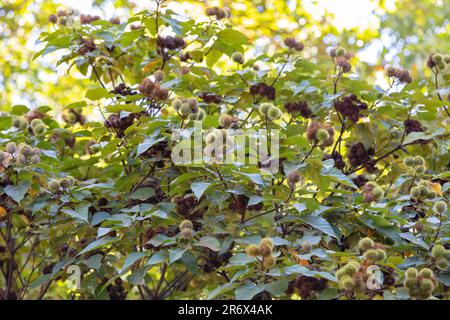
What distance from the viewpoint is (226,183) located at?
1989 mm

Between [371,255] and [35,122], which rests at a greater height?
[35,122]

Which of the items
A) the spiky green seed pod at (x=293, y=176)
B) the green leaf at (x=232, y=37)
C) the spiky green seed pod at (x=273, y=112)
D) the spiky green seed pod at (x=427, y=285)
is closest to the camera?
the spiky green seed pod at (x=427, y=285)

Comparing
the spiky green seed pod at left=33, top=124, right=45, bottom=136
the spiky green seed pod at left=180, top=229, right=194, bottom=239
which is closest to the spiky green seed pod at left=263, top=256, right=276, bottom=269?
the spiky green seed pod at left=180, top=229, right=194, bottom=239

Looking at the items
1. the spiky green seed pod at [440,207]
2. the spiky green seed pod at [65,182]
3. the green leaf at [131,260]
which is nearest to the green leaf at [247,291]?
the green leaf at [131,260]

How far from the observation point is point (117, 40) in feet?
8.20

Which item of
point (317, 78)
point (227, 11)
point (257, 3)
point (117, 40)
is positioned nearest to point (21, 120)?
point (117, 40)

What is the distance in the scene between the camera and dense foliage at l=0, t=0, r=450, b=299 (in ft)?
6.00

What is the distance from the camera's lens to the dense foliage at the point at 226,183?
6.00 feet

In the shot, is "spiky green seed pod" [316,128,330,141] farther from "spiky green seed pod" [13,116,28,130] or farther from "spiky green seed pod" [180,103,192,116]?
"spiky green seed pod" [13,116,28,130]

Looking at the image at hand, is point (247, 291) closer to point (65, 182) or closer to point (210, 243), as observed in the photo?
point (210, 243)

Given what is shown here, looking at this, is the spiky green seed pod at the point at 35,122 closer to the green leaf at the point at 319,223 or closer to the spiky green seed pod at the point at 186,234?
the spiky green seed pod at the point at 186,234

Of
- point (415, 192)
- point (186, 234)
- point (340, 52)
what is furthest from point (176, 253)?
point (340, 52)

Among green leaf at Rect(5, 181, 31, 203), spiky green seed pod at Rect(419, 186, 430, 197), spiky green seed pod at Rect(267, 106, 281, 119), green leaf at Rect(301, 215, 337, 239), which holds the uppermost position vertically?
spiky green seed pod at Rect(267, 106, 281, 119)

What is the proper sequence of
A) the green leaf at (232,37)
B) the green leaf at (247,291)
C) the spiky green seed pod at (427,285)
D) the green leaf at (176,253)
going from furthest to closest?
the green leaf at (232,37), the green leaf at (176,253), the green leaf at (247,291), the spiky green seed pod at (427,285)
